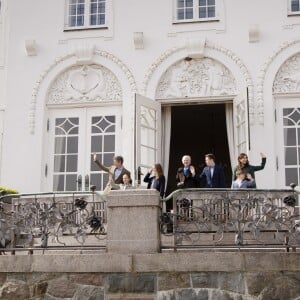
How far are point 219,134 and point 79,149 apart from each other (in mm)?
7705

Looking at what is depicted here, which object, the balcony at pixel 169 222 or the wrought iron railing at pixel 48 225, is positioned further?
the wrought iron railing at pixel 48 225

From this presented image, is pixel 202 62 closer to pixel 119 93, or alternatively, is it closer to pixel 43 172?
pixel 119 93

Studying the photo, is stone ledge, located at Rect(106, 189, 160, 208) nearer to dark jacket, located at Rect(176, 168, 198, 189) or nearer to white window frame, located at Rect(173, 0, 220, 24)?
dark jacket, located at Rect(176, 168, 198, 189)

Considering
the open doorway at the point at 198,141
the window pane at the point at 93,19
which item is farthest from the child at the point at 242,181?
the open doorway at the point at 198,141

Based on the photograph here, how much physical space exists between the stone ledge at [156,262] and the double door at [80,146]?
5611mm

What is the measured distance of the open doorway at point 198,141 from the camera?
20.1m

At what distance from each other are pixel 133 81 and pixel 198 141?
743 centimetres

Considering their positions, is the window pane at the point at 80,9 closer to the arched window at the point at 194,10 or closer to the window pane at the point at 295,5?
the arched window at the point at 194,10

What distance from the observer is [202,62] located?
47.7ft

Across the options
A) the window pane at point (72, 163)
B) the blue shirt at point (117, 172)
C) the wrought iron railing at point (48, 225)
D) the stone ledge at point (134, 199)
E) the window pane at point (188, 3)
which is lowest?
the wrought iron railing at point (48, 225)

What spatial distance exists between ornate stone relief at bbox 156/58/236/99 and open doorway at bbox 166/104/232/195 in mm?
5144

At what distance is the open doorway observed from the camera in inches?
793

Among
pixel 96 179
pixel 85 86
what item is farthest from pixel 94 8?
pixel 96 179

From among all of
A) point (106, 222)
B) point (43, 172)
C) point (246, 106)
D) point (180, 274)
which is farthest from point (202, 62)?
point (180, 274)
